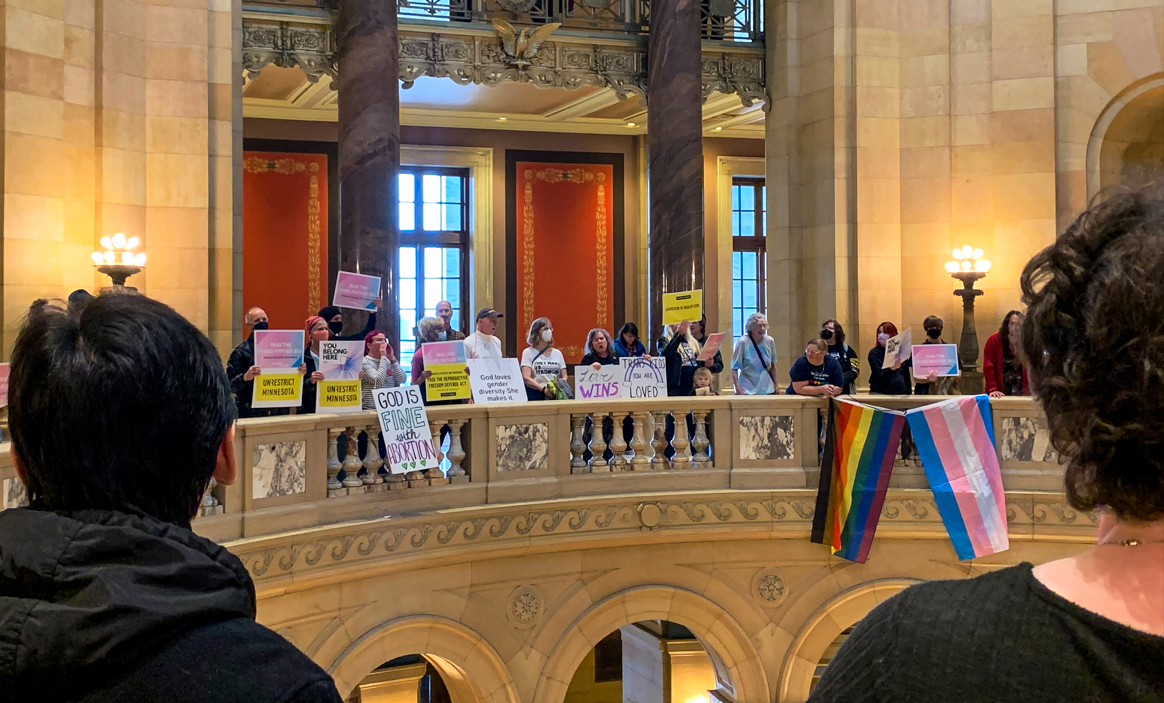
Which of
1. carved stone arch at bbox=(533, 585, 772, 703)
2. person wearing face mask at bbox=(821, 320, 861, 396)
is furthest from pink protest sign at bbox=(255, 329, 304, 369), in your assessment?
person wearing face mask at bbox=(821, 320, 861, 396)

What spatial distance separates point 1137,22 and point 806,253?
4509mm

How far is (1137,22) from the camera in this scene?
12555mm

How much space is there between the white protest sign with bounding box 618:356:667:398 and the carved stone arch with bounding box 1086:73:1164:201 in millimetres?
6473

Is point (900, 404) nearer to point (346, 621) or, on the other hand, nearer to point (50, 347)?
point (346, 621)

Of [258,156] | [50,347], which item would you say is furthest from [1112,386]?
[258,156]

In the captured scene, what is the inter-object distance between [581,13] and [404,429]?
8.21 metres

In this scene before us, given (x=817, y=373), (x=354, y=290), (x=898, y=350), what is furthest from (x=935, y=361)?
(x=354, y=290)

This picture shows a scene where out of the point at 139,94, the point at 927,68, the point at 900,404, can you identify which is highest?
the point at 927,68

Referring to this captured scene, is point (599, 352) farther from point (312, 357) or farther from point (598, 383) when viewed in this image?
point (312, 357)

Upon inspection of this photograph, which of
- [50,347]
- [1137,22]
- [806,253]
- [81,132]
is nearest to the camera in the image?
[50,347]

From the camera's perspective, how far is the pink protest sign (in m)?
7.29

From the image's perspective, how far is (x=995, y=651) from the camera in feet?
4.09

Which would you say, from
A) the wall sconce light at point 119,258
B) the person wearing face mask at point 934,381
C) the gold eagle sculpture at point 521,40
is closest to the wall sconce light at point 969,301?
the person wearing face mask at point 934,381

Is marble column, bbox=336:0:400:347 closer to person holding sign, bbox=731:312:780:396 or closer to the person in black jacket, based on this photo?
person holding sign, bbox=731:312:780:396
